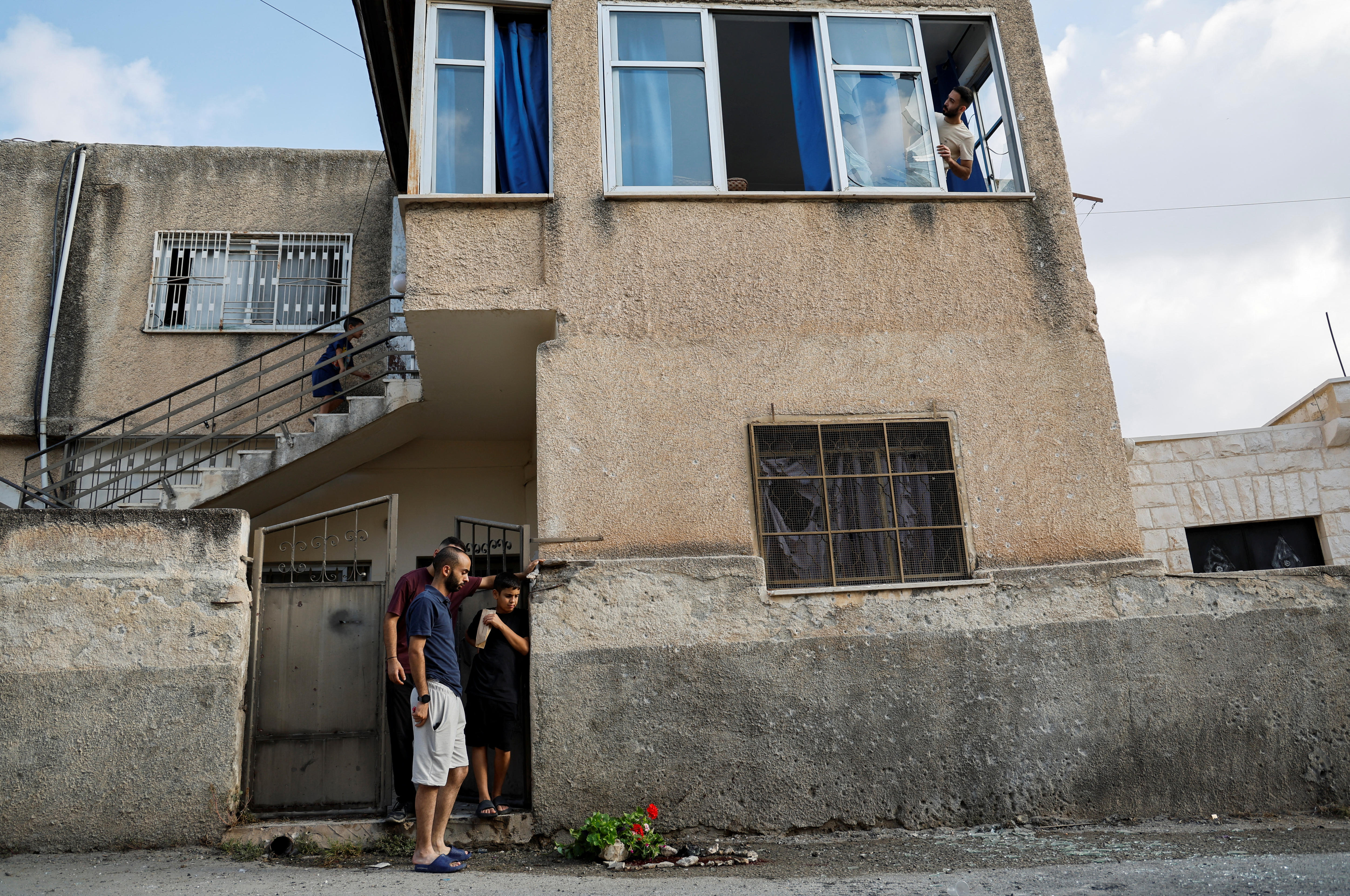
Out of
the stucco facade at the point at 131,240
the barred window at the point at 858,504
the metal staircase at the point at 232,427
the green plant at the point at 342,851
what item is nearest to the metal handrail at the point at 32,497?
the metal staircase at the point at 232,427

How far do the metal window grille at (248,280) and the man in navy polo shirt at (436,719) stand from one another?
6.09 m

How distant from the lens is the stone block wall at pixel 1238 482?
331 inches

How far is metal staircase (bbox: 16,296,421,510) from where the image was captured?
717 cm

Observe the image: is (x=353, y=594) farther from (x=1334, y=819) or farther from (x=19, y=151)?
(x=19, y=151)

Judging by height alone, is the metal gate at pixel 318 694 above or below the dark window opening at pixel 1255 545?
below

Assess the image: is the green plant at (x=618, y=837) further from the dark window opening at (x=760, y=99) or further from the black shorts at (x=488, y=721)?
the dark window opening at (x=760, y=99)

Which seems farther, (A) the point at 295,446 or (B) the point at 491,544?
(A) the point at 295,446

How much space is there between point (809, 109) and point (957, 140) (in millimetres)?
1199

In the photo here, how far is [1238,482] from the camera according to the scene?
8.45m

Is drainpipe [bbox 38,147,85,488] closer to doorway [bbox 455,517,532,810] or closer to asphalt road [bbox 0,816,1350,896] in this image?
doorway [bbox 455,517,532,810]

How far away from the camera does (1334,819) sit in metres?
5.50

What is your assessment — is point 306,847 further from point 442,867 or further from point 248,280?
point 248,280

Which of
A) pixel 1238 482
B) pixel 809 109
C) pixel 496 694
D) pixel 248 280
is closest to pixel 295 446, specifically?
pixel 496 694

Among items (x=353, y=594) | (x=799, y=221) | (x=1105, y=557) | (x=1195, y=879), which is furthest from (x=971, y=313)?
(x=353, y=594)
